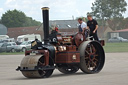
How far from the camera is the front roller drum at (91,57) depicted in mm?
13855

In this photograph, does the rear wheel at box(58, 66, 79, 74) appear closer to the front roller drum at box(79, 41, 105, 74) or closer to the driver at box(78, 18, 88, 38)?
the front roller drum at box(79, 41, 105, 74)

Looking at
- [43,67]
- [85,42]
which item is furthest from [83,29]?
[43,67]

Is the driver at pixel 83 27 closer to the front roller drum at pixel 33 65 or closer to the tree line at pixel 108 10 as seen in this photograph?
the front roller drum at pixel 33 65

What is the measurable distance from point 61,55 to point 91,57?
1.38m

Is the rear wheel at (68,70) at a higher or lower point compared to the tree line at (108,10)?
lower

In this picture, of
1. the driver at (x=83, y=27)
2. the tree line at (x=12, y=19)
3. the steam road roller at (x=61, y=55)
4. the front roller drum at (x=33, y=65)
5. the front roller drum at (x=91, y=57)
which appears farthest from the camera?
the tree line at (x=12, y=19)

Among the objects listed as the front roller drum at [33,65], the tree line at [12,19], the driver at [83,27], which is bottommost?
the front roller drum at [33,65]

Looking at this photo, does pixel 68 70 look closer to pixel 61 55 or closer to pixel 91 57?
pixel 91 57

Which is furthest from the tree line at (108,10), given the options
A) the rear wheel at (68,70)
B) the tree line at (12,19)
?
the rear wheel at (68,70)

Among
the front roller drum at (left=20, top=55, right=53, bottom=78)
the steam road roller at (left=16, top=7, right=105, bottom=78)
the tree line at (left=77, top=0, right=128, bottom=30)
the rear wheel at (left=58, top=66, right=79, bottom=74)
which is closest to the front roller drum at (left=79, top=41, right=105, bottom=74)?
the steam road roller at (left=16, top=7, right=105, bottom=78)

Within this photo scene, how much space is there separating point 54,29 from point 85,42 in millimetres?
1201

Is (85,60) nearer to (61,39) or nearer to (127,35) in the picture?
(61,39)

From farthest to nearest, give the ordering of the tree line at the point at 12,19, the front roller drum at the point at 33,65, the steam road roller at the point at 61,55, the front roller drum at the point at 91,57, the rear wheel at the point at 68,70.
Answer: the tree line at the point at 12,19, the rear wheel at the point at 68,70, the front roller drum at the point at 91,57, the steam road roller at the point at 61,55, the front roller drum at the point at 33,65

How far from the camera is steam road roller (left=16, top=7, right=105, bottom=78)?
41.6 feet
